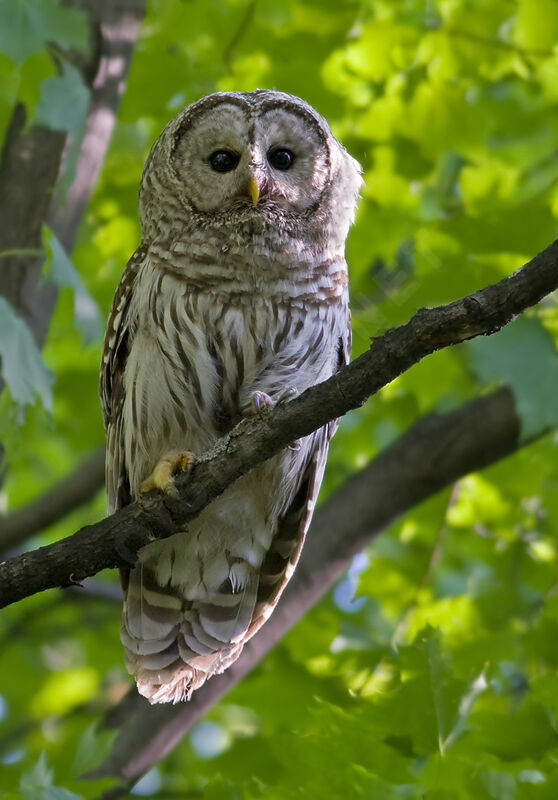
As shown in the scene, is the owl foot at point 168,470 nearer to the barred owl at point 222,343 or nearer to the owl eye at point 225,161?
the barred owl at point 222,343

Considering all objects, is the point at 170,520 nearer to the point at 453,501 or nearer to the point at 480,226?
the point at 480,226

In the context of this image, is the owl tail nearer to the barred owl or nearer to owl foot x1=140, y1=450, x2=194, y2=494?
the barred owl

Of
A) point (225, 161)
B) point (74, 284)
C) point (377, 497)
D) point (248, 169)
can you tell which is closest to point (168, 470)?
point (74, 284)

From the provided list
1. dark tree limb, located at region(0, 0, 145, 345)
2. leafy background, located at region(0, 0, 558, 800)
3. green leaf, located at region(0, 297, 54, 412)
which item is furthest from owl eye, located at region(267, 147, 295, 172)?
Result: green leaf, located at region(0, 297, 54, 412)

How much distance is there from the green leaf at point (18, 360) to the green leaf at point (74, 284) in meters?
0.22

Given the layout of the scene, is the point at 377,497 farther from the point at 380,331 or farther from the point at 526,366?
the point at 526,366

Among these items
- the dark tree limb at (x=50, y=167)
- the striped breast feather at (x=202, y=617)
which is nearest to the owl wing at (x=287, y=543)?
the striped breast feather at (x=202, y=617)

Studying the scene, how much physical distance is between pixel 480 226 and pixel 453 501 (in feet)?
4.58

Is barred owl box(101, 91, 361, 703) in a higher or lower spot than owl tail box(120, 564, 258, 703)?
higher

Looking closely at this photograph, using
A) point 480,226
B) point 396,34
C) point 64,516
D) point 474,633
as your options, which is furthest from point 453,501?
point 396,34

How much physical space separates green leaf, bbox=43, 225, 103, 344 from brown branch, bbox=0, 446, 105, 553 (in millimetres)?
1355

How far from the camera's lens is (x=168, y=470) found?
2922 mm

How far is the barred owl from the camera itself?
3377mm

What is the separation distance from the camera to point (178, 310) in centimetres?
336
